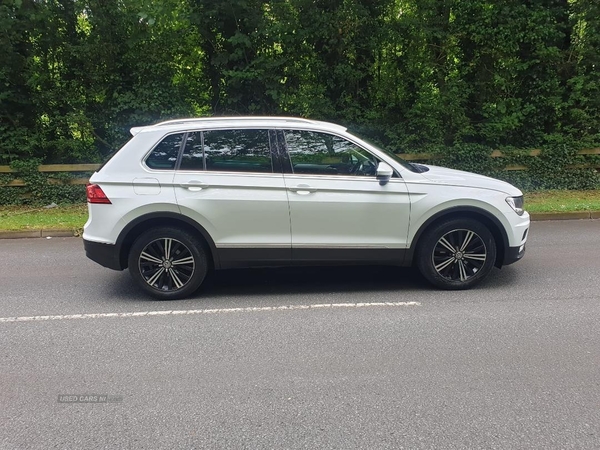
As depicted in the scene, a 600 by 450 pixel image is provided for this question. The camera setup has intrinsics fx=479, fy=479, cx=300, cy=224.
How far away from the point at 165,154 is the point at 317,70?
280 inches

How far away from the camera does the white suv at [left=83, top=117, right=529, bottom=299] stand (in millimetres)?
5023

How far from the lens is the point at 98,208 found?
5.04 metres

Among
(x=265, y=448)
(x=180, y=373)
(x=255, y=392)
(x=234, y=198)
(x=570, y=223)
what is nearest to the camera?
(x=265, y=448)

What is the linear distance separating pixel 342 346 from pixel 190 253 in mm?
2008

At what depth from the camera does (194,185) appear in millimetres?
5016

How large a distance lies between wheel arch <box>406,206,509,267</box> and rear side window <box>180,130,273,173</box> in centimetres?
175

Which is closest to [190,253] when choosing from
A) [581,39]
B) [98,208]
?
[98,208]

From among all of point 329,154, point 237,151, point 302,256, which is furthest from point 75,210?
point 329,154

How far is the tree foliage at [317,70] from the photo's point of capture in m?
10.7

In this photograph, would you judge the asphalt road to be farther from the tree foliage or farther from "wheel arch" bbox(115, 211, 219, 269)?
the tree foliage

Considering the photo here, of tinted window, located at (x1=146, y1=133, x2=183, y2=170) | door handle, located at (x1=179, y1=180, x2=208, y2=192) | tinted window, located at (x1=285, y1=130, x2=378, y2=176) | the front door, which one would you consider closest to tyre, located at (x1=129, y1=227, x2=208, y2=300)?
door handle, located at (x1=179, y1=180, x2=208, y2=192)

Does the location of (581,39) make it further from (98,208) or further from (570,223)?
(98,208)

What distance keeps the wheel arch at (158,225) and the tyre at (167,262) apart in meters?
0.07

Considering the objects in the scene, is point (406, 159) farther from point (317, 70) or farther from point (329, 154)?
point (329, 154)
